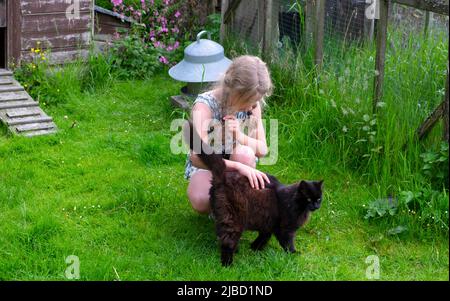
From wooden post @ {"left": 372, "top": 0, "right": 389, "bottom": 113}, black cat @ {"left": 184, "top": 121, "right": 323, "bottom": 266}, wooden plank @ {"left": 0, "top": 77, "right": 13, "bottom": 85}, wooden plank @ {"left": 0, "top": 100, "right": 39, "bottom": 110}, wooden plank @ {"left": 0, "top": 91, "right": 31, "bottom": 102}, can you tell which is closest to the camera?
black cat @ {"left": 184, "top": 121, "right": 323, "bottom": 266}

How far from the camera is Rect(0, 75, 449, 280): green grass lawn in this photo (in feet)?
13.6

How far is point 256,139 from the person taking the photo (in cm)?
462

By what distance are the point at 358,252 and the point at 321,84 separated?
1969 mm

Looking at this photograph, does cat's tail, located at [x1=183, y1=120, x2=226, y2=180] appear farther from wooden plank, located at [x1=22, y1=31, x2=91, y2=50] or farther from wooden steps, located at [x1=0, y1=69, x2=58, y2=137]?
wooden plank, located at [x1=22, y1=31, x2=91, y2=50]

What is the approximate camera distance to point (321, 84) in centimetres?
596

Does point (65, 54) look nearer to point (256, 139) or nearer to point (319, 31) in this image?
point (319, 31)

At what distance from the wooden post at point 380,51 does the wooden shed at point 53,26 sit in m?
3.83

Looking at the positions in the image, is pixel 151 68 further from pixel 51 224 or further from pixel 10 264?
pixel 10 264

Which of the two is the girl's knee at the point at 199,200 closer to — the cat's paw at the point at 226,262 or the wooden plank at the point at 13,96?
the cat's paw at the point at 226,262

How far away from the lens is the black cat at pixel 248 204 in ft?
13.4

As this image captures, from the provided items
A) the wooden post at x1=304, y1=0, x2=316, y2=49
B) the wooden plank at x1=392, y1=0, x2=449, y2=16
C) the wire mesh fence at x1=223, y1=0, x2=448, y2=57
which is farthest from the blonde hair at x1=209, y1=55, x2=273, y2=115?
the wooden post at x1=304, y1=0, x2=316, y2=49

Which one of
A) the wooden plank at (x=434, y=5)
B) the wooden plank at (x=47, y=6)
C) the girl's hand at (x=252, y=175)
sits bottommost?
the girl's hand at (x=252, y=175)

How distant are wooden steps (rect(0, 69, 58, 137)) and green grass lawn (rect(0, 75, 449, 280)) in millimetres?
145

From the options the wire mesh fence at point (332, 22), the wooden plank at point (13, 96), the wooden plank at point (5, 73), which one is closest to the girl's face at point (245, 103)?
the wire mesh fence at point (332, 22)
